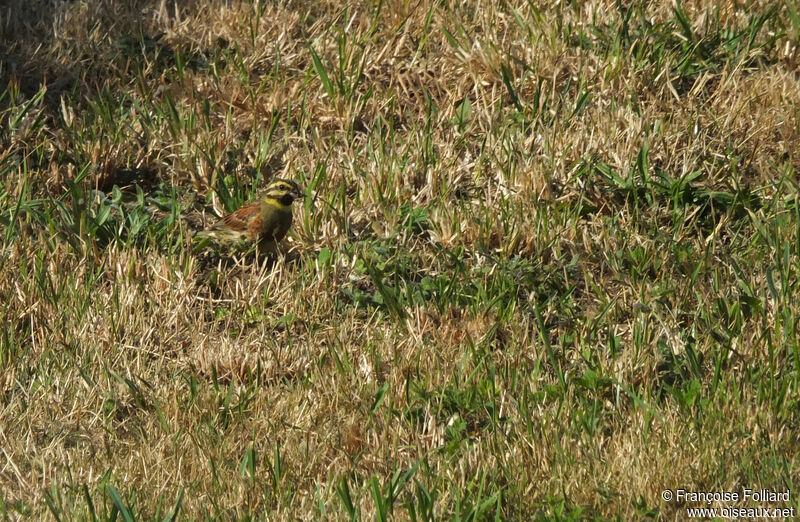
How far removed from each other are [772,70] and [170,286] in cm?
372

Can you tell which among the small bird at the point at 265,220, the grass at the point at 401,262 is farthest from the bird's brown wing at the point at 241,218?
the grass at the point at 401,262

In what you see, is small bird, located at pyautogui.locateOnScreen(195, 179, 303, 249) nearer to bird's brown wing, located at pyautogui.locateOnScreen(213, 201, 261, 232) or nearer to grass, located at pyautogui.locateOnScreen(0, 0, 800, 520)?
bird's brown wing, located at pyautogui.locateOnScreen(213, 201, 261, 232)

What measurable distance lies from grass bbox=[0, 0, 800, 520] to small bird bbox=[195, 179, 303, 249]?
0.14 m

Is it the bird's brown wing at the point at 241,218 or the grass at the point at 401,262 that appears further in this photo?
the bird's brown wing at the point at 241,218

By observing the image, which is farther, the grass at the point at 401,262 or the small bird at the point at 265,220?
the small bird at the point at 265,220

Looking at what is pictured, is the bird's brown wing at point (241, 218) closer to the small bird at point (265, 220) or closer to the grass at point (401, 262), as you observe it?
the small bird at point (265, 220)

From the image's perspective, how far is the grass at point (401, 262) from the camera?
443cm

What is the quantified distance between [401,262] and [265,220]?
741mm

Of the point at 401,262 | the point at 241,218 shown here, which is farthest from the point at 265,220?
the point at 401,262

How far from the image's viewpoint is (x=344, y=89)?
6.92 meters

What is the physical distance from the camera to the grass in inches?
174

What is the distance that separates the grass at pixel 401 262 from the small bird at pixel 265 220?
0.45ft

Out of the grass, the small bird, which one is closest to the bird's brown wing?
the small bird

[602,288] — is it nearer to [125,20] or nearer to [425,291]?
[425,291]
